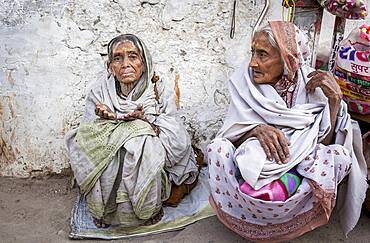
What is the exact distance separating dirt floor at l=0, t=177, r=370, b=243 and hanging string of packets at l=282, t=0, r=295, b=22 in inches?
61.4

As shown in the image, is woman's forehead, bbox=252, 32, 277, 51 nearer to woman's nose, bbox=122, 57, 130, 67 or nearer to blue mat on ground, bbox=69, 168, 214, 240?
woman's nose, bbox=122, 57, 130, 67

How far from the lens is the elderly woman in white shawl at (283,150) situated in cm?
302

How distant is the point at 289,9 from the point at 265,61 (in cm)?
109

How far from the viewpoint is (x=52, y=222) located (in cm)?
377

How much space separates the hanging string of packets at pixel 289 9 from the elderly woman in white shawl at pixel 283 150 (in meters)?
0.83

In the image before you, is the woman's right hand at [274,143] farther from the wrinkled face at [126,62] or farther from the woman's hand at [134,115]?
the wrinkled face at [126,62]

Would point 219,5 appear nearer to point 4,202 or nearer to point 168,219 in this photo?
point 168,219

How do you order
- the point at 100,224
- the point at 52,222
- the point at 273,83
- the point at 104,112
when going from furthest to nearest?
1. the point at 52,222
2. the point at 100,224
3. the point at 104,112
4. the point at 273,83

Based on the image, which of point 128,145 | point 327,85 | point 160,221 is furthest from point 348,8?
point 160,221

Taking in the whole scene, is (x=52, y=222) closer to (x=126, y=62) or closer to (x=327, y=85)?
(x=126, y=62)

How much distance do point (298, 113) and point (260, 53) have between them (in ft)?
1.42

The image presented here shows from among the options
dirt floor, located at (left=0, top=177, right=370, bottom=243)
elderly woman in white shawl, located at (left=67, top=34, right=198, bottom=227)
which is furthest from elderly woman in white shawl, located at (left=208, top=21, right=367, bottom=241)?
elderly woman in white shawl, located at (left=67, top=34, right=198, bottom=227)

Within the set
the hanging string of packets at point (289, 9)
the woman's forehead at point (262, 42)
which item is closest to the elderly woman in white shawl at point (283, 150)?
the woman's forehead at point (262, 42)

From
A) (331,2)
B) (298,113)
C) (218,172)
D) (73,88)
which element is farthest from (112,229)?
(331,2)
